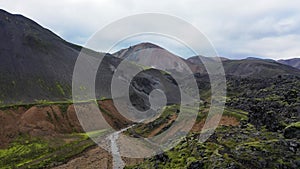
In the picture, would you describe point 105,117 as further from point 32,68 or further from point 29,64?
point 29,64

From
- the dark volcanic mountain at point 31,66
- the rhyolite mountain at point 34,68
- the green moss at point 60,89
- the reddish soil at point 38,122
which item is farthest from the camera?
the green moss at point 60,89

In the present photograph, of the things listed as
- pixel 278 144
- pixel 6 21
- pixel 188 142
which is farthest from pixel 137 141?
pixel 6 21

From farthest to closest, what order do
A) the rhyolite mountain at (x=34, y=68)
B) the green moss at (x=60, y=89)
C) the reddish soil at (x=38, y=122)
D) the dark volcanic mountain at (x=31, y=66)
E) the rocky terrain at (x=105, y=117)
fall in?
the green moss at (x=60, y=89)
the rhyolite mountain at (x=34, y=68)
the dark volcanic mountain at (x=31, y=66)
the reddish soil at (x=38, y=122)
the rocky terrain at (x=105, y=117)

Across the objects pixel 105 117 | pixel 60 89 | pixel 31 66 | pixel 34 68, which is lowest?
pixel 105 117

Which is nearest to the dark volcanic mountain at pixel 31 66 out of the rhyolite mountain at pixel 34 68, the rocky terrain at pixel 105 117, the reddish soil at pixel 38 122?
the rhyolite mountain at pixel 34 68

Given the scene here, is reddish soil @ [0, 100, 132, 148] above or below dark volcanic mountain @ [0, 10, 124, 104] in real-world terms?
below

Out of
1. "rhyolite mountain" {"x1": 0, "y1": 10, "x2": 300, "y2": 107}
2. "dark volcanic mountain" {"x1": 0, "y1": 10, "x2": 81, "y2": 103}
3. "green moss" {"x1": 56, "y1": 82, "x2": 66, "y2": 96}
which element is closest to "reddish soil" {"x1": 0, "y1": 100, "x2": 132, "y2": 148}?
"rhyolite mountain" {"x1": 0, "y1": 10, "x2": 300, "y2": 107}

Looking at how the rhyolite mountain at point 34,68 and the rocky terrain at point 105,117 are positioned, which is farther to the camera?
the rhyolite mountain at point 34,68

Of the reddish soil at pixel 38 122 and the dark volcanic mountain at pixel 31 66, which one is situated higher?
the dark volcanic mountain at pixel 31 66

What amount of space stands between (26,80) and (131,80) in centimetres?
5008

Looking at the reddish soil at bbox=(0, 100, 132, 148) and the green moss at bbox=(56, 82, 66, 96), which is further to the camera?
the green moss at bbox=(56, 82, 66, 96)

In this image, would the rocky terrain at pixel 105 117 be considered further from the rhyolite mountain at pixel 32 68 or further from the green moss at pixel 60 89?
the green moss at pixel 60 89

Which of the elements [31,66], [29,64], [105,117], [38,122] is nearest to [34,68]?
[31,66]

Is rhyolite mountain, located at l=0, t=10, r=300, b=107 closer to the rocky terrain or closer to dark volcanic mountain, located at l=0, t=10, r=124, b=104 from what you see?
dark volcanic mountain, located at l=0, t=10, r=124, b=104
